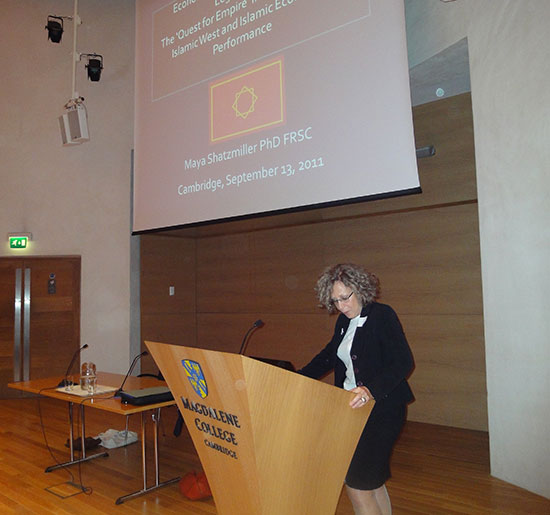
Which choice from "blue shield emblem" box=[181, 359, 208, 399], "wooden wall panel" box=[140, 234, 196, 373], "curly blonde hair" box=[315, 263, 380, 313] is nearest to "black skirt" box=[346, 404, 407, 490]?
"curly blonde hair" box=[315, 263, 380, 313]

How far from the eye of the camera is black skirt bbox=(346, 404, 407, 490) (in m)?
2.05

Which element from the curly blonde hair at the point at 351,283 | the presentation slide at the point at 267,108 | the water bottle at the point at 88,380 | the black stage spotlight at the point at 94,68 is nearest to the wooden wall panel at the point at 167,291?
the black stage spotlight at the point at 94,68

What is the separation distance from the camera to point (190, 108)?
4438mm

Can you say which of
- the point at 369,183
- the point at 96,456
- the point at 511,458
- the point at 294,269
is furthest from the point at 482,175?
the point at 96,456

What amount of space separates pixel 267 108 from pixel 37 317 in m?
4.80

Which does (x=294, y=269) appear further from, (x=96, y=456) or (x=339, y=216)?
A: (x=96, y=456)

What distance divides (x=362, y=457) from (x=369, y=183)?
70.8 inches

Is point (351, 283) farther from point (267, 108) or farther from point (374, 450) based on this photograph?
point (267, 108)

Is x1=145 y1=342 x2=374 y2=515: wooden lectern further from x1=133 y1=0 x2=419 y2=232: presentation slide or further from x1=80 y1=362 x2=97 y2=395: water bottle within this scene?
x1=80 y1=362 x2=97 y2=395: water bottle

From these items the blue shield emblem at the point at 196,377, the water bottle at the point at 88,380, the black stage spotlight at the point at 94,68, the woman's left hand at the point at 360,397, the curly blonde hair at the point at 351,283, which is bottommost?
the water bottle at the point at 88,380

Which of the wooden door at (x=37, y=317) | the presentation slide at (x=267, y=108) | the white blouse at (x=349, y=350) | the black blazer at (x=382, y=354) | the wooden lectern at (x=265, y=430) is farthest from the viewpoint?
the wooden door at (x=37, y=317)

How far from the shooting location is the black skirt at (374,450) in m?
2.05

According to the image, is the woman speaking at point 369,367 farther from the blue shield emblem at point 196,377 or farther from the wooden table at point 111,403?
the wooden table at point 111,403

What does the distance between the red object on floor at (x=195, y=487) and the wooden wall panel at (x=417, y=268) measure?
9.39 ft
